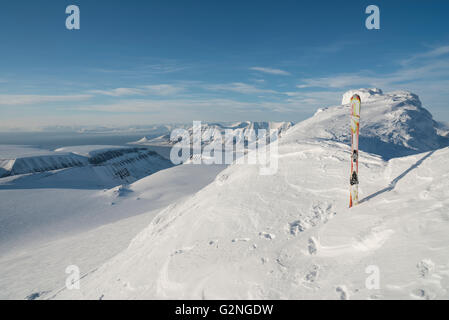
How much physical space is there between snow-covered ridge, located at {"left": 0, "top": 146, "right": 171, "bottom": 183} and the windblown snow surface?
174 feet

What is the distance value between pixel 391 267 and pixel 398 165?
13.7ft

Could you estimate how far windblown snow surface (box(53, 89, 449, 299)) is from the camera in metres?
3.35

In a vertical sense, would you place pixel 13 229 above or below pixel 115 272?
below

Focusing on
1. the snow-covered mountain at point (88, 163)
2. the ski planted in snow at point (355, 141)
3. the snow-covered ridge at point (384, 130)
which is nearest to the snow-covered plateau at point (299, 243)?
the ski planted in snow at point (355, 141)

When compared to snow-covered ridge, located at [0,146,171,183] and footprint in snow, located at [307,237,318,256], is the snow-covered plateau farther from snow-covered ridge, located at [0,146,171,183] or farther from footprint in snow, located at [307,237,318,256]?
snow-covered ridge, located at [0,146,171,183]

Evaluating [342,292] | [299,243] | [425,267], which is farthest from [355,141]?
[342,292]

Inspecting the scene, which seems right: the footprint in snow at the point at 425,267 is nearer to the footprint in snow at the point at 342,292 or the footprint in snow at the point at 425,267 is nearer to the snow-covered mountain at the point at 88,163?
the footprint in snow at the point at 342,292

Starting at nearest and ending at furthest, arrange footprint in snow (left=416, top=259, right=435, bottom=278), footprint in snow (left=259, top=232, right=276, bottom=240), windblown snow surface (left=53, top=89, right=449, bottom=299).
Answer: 1. footprint in snow (left=416, top=259, right=435, bottom=278)
2. windblown snow surface (left=53, top=89, right=449, bottom=299)
3. footprint in snow (left=259, top=232, right=276, bottom=240)

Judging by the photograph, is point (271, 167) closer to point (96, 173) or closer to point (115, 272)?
point (115, 272)

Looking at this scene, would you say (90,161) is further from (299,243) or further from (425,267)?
(425,267)

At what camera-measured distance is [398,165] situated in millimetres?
6328

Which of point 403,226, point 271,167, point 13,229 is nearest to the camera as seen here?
point 403,226

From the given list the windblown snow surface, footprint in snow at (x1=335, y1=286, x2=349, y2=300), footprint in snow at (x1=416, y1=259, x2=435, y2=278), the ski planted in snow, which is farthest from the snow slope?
footprint in snow at (x1=416, y1=259, x2=435, y2=278)
